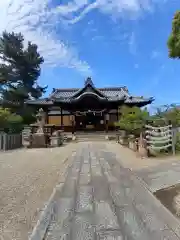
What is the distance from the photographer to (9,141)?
45.1 feet

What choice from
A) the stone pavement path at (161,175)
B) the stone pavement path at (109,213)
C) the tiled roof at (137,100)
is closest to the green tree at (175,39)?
the stone pavement path at (161,175)

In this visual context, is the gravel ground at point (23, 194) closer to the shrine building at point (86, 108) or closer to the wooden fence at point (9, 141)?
the wooden fence at point (9, 141)

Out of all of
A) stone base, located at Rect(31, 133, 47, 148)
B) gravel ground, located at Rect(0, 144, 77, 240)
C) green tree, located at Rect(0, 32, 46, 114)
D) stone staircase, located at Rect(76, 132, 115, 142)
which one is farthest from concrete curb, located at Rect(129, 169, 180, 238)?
green tree, located at Rect(0, 32, 46, 114)

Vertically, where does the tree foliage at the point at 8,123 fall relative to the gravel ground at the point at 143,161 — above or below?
above

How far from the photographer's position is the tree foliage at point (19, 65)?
3306 centimetres

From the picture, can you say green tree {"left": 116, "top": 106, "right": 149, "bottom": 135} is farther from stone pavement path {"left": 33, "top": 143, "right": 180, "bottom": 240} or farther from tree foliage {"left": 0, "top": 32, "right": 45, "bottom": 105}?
tree foliage {"left": 0, "top": 32, "right": 45, "bottom": 105}

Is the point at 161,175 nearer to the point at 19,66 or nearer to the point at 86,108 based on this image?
the point at 86,108

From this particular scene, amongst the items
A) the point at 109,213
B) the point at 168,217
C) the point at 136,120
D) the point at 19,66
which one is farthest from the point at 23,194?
the point at 19,66

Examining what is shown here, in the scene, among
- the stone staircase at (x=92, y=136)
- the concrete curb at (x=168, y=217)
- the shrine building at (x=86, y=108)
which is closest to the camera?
the concrete curb at (x=168, y=217)

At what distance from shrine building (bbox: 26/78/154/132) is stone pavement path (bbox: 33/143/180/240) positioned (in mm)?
20517

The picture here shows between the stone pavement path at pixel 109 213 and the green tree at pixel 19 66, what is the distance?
28629 mm

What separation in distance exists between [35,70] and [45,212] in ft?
108

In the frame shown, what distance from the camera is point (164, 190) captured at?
15.0 feet

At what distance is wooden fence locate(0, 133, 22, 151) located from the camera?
42.6ft
